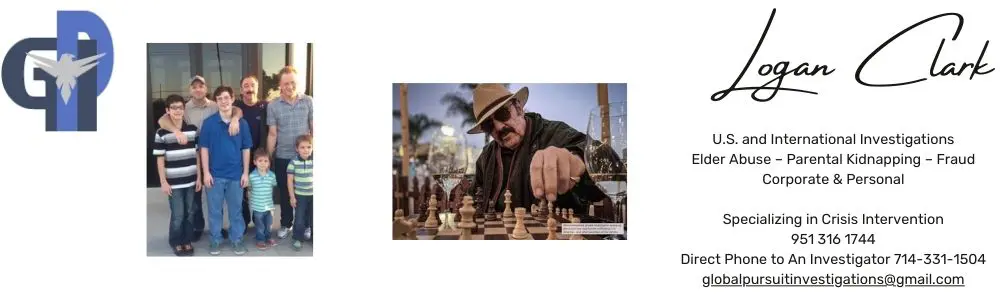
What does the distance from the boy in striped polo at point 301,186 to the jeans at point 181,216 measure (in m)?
0.41

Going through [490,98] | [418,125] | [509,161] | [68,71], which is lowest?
[509,161]

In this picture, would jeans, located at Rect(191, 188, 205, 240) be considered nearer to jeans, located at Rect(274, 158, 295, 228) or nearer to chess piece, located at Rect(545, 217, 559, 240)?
jeans, located at Rect(274, 158, 295, 228)

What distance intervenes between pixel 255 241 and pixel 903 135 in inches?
101

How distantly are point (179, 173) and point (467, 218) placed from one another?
1.15 metres

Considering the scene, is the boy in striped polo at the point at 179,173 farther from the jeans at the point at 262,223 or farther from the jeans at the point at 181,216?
the jeans at the point at 262,223

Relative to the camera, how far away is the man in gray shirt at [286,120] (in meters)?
2.37

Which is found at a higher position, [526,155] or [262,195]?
[526,155]

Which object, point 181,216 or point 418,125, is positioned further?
point 181,216

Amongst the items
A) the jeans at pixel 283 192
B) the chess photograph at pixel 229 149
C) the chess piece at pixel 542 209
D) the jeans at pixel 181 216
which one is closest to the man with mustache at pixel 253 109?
the chess photograph at pixel 229 149

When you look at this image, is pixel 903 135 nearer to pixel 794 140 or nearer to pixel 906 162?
pixel 906 162

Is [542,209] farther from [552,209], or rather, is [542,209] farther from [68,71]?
[68,71]

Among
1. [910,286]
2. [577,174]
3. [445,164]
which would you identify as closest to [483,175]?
[445,164]

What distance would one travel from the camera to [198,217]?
96.3 inches

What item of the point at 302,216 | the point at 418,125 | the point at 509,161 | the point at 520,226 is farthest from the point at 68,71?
the point at 520,226
